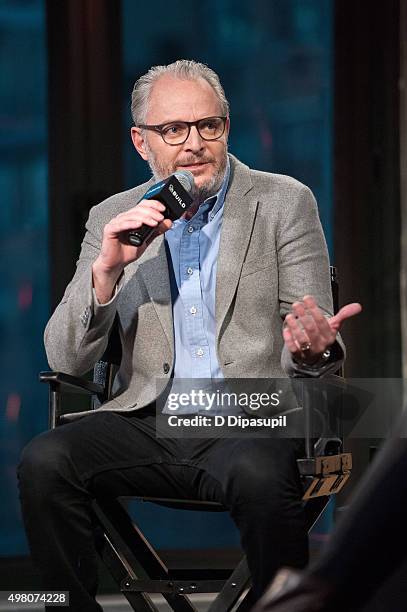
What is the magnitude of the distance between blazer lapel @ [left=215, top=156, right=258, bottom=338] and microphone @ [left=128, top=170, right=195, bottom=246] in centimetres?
30

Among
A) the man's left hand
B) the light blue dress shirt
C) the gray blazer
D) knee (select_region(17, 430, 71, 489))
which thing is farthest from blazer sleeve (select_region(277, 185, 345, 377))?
knee (select_region(17, 430, 71, 489))

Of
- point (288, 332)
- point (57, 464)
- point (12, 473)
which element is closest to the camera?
point (288, 332)

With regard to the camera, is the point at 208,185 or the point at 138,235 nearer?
the point at 138,235

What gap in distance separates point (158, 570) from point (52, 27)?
2.04 meters

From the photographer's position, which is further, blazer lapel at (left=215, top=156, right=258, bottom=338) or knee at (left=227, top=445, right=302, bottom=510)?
blazer lapel at (left=215, top=156, right=258, bottom=338)

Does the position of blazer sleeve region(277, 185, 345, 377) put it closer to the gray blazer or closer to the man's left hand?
the gray blazer

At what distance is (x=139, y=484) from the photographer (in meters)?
2.37

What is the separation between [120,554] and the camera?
93.0 inches

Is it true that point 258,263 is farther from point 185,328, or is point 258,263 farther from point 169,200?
point 169,200

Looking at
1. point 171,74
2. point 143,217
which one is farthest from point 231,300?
point 171,74

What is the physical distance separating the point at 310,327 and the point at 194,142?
652 mm

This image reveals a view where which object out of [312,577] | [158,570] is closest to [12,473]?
[158,570]

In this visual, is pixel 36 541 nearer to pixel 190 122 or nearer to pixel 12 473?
pixel 190 122

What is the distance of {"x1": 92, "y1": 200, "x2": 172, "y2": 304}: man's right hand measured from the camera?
2213 mm
